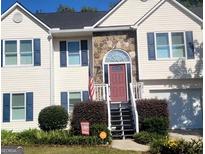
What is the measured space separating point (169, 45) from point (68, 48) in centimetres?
572

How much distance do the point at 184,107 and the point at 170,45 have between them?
3.47 meters

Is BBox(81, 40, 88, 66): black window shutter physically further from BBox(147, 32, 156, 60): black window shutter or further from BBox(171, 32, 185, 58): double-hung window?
BBox(171, 32, 185, 58): double-hung window

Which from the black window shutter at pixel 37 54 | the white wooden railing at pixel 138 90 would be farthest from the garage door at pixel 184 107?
the black window shutter at pixel 37 54

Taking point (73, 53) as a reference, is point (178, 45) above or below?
above

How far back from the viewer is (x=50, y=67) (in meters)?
22.9

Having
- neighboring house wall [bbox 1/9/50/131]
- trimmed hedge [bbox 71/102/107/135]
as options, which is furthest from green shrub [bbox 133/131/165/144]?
neighboring house wall [bbox 1/9/50/131]

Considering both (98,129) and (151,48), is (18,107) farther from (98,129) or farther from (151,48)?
(151,48)

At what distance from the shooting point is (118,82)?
23.2m

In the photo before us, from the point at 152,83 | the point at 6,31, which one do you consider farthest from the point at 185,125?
the point at 6,31

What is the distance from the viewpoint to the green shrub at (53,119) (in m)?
19.6

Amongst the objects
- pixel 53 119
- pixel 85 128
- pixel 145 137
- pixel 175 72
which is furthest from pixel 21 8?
pixel 145 137

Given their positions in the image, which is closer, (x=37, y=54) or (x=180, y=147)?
(x=180, y=147)

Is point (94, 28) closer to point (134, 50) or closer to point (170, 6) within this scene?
point (134, 50)

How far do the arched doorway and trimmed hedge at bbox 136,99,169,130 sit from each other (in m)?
4.17
